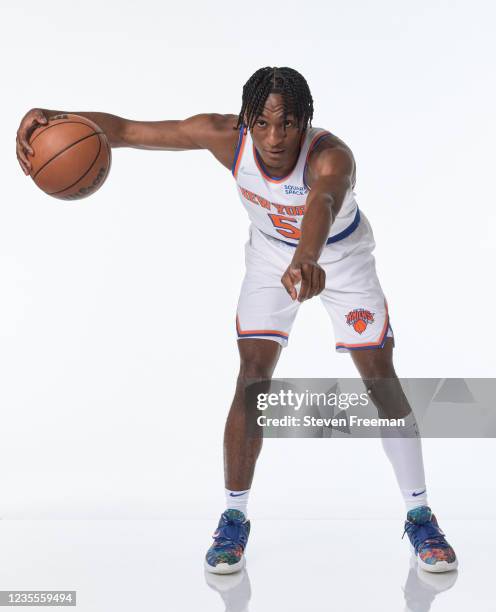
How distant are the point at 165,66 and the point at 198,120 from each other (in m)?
2.10

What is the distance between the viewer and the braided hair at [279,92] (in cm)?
356

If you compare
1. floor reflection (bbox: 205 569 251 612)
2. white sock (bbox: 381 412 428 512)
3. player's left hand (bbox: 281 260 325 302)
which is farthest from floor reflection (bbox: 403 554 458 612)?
player's left hand (bbox: 281 260 325 302)

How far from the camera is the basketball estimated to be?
143 inches

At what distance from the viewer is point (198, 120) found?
3.96m

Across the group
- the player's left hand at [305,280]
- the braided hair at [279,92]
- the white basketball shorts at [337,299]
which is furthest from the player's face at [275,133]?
the player's left hand at [305,280]

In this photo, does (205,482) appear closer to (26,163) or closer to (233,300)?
(233,300)

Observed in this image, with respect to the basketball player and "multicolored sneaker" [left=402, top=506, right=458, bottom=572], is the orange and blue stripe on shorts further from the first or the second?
"multicolored sneaker" [left=402, top=506, right=458, bottom=572]

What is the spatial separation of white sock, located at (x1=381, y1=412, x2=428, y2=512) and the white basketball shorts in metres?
0.37

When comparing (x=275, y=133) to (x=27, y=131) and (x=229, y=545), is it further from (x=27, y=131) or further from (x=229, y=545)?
(x=229, y=545)

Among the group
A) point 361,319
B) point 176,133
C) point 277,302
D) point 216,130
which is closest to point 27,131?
point 176,133

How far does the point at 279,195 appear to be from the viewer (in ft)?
12.5

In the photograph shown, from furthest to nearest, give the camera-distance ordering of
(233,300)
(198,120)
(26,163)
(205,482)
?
(233,300) → (205,482) → (198,120) → (26,163)

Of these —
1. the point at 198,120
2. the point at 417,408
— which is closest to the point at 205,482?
the point at 417,408

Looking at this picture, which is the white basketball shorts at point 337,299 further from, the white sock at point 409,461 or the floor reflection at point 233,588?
the floor reflection at point 233,588
